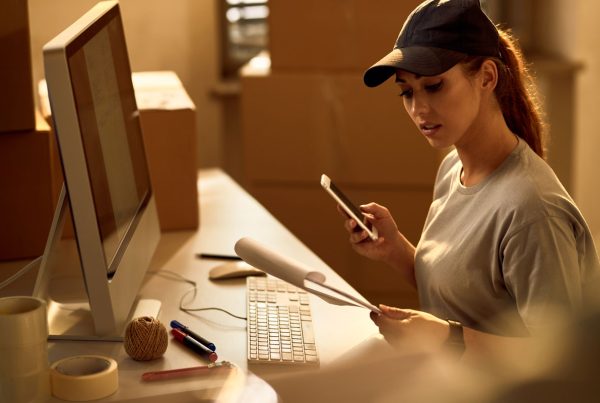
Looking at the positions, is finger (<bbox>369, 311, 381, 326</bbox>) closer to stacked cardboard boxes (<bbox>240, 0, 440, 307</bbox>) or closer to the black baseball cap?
the black baseball cap

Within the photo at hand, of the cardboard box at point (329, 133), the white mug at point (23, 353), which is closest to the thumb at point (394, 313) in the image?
the white mug at point (23, 353)

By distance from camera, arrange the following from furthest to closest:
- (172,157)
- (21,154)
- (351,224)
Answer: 1. (172,157)
2. (21,154)
3. (351,224)

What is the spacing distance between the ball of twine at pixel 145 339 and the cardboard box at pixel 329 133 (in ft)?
4.54

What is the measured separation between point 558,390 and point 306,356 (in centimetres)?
76

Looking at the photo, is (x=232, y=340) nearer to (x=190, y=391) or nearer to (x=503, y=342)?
(x=190, y=391)

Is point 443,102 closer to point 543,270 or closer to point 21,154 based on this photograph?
point 543,270

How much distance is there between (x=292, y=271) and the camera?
3.84 feet

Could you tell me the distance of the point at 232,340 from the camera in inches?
52.4

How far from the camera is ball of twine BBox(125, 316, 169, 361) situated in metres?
1.24

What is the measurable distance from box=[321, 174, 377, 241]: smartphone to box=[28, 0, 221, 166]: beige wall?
1.60 metres

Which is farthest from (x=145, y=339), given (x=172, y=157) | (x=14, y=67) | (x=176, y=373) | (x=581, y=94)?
(x=581, y=94)

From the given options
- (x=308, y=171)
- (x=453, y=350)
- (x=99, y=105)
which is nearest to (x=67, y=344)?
(x=99, y=105)

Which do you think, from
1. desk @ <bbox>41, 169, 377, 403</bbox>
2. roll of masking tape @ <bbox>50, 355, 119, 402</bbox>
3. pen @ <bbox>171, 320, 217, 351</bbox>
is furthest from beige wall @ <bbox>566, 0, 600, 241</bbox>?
roll of masking tape @ <bbox>50, 355, 119, 402</bbox>

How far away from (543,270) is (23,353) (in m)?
0.70
